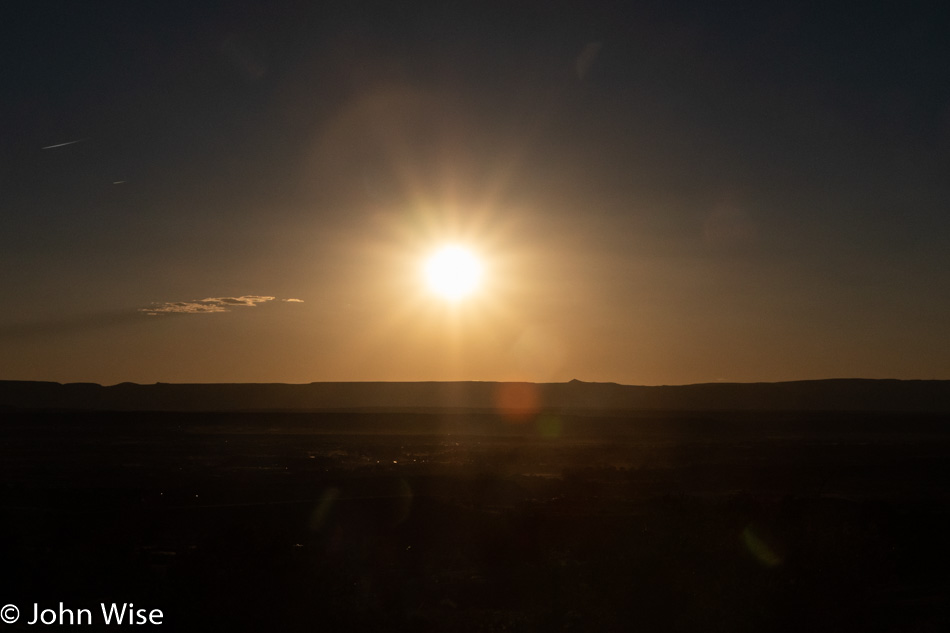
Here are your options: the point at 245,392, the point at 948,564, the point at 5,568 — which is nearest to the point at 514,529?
the point at 948,564

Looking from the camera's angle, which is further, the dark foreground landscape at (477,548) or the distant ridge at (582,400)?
the distant ridge at (582,400)

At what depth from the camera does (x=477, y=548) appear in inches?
722

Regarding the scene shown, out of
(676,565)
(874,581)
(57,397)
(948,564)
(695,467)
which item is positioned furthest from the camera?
(57,397)

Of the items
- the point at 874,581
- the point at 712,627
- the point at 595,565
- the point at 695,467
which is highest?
the point at 695,467

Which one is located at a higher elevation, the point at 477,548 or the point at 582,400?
the point at 582,400

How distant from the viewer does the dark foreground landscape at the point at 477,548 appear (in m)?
12.1

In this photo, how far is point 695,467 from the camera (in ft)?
139

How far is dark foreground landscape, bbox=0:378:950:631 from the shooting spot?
12109 millimetres

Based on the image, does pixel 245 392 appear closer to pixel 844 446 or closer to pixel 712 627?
pixel 844 446

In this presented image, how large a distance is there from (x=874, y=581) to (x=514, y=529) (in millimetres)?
7721

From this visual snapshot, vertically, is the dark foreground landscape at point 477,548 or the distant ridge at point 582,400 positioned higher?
the distant ridge at point 582,400

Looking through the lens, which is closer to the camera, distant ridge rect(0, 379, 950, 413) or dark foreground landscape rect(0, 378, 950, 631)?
dark foreground landscape rect(0, 378, 950, 631)

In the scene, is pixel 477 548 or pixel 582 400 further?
pixel 582 400

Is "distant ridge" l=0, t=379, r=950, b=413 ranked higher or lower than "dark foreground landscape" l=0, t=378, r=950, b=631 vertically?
higher
